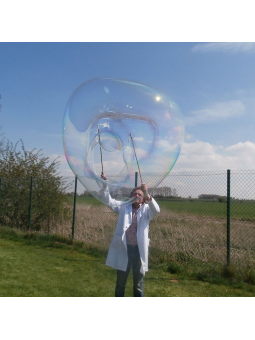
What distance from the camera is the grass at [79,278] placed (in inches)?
182

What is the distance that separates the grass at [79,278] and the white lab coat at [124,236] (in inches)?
48.4

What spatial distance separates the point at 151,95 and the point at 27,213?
329 inches

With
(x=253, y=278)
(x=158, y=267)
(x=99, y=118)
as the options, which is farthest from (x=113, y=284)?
(x=99, y=118)

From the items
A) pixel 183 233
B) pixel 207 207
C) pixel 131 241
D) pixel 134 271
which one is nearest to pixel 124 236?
pixel 131 241

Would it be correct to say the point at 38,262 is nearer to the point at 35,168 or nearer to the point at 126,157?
the point at 126,157

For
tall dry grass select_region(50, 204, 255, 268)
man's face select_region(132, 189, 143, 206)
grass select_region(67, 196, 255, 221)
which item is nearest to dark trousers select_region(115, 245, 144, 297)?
man's face select_region(132, 189, 143, 206)

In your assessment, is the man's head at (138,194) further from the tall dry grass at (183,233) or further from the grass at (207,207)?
the grass at (207,207)

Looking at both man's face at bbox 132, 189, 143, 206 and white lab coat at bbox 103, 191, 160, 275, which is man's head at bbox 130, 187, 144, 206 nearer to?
man's face at bbox 132, 189, 143, 206

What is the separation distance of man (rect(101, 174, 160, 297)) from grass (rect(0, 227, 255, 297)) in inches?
43.2

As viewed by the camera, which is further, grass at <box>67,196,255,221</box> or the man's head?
grass at <box>67,196,255,221</box>

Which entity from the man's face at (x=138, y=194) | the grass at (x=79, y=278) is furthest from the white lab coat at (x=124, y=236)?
the grass at (x=79, y=278)

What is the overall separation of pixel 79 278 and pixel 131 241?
225 cm

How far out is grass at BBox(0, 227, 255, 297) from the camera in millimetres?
4613

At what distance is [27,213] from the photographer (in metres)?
10.6
